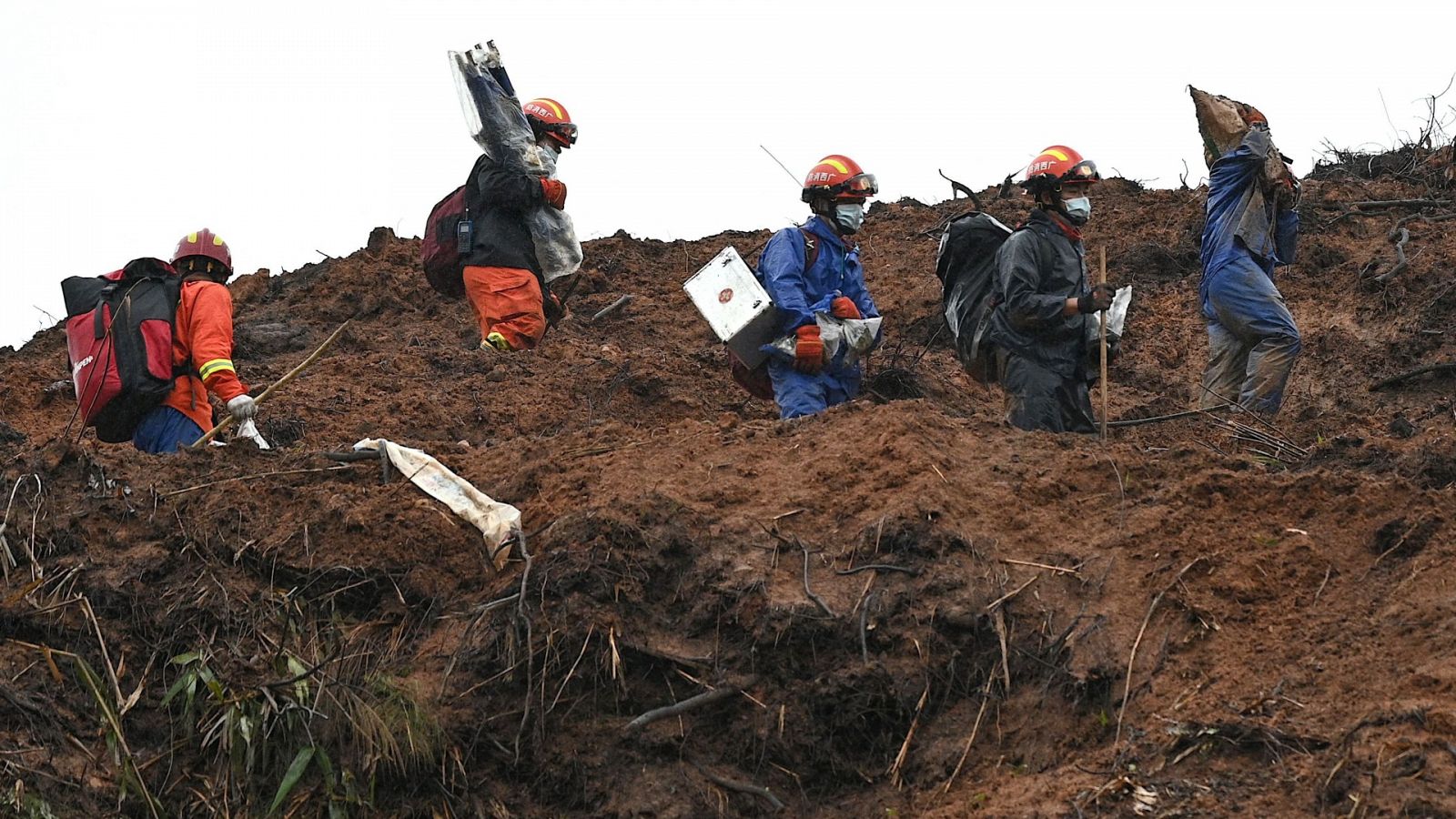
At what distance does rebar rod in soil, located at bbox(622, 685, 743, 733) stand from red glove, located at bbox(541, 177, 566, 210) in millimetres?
4964

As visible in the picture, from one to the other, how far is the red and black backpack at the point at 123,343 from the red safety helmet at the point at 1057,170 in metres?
4.00

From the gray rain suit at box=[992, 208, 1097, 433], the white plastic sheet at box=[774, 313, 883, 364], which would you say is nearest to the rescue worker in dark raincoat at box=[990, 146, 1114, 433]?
the gray rain suit at box=[992, 208, 1097, 433]

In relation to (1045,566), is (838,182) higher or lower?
higher

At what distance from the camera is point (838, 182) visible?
912cm

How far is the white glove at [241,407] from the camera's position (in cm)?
836

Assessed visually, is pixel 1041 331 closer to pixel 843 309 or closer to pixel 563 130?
pixel 843 309

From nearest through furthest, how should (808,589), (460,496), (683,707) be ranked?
(683,707) → (808,589) → (460,496)

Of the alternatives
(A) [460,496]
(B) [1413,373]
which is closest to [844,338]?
(A) [460,496]

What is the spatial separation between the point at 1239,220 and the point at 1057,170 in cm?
130

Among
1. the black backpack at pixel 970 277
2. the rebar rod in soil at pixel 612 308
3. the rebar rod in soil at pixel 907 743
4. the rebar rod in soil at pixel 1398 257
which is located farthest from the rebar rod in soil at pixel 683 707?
the rebar rod in soil at pixel 612 308

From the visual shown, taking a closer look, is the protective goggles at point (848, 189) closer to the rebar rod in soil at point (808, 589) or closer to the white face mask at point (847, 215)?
the white face mask at point (847, 215)

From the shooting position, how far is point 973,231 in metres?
8.73

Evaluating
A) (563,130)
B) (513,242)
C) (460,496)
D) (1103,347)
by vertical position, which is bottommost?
(460,496)

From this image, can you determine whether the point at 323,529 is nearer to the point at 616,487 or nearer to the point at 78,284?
the point at 616,487
